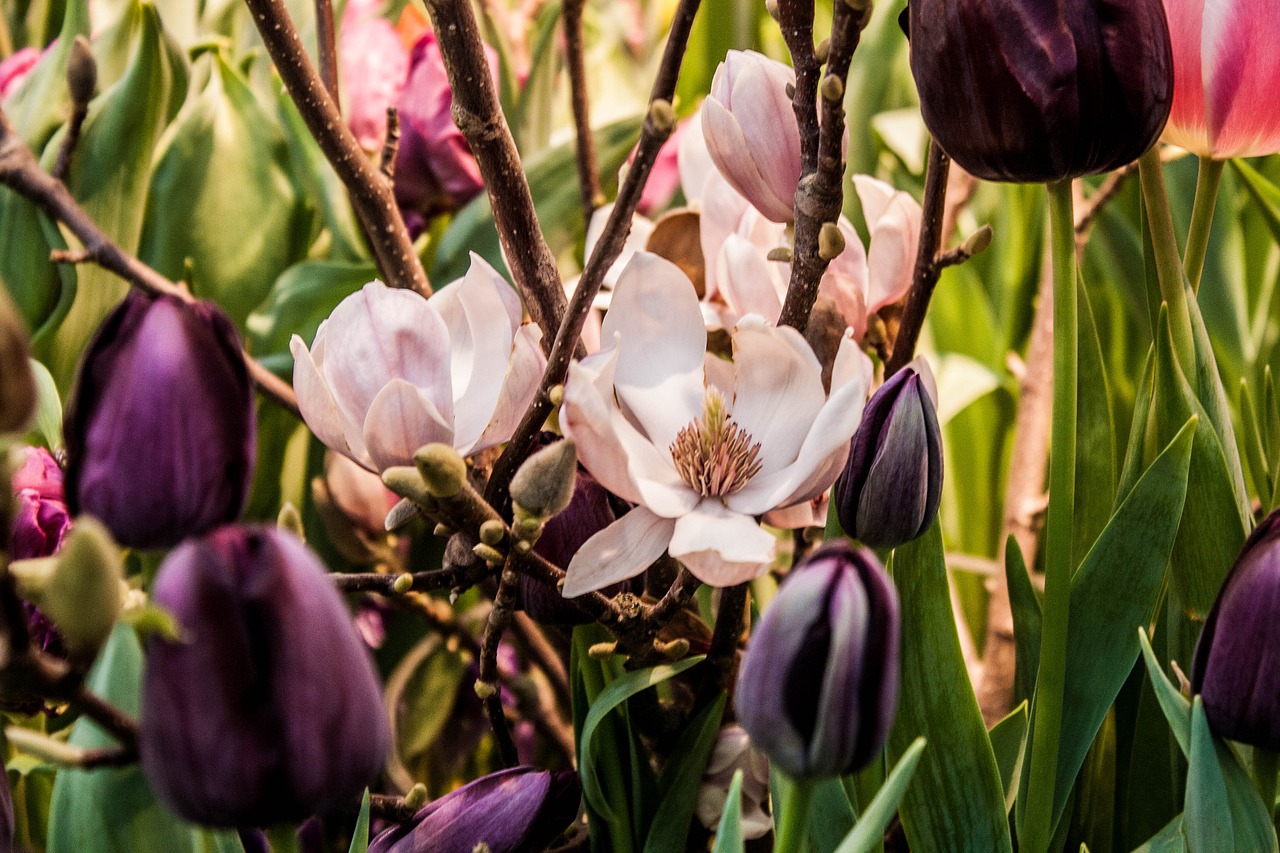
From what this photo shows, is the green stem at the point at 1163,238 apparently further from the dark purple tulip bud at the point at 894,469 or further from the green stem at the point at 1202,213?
the dark purple tulip bud at the point at 894,469

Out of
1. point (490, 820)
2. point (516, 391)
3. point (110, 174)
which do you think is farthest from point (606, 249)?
point (110, 174)

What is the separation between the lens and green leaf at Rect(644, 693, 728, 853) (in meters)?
0.34

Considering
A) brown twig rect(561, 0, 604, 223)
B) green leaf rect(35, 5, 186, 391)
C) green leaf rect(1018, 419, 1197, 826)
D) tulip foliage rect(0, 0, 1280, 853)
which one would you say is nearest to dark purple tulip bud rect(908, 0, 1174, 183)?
tulip foliage rect(0, 0, 1280, 853)

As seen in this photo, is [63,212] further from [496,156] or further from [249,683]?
[249,683]

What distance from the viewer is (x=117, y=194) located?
20.6 inches

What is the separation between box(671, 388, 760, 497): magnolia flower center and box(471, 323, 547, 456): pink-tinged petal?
0.14 feet

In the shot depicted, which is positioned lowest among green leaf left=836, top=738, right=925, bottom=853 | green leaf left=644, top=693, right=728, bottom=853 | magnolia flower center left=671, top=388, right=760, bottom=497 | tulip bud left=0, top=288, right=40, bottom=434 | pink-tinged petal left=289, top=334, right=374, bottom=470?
green leaf left=644, top=693, right=728, bottom=853

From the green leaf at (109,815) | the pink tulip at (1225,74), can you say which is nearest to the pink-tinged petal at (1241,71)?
the pink tulip at (1225,74)

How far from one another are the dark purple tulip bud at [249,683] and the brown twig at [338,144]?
0.69 ft

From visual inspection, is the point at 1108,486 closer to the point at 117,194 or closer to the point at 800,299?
the point at 800,299

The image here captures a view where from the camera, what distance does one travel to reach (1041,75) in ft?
0.83

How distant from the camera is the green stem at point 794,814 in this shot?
0.74 ft

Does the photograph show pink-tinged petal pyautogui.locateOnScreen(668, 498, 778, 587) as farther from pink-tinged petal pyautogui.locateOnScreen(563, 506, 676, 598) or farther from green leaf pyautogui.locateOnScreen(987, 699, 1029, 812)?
green leaf pyautogui.locateOnScreen(987, 699, 1029, 812)

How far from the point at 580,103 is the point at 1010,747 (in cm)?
30
